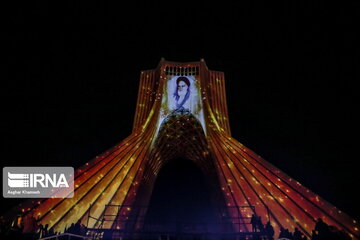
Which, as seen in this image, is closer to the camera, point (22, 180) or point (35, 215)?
point (35, 215)

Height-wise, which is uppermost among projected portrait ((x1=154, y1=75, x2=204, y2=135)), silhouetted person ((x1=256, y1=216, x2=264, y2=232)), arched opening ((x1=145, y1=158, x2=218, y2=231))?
projected portrait ((x1=154, y1=75, x2=204, y2=135))

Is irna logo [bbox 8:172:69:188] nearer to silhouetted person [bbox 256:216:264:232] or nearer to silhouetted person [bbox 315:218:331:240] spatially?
silhouetted person [bbox 256:216:264:232]

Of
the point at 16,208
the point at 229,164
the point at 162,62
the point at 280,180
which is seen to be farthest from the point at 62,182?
the point at 162,62

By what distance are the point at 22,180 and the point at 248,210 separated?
7.17m

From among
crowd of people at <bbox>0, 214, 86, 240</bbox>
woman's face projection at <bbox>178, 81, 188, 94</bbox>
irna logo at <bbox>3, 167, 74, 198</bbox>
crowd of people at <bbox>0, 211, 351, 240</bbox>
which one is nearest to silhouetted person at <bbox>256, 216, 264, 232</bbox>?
crowd of people at <bbox>0, 211, 351, 240</bbox>

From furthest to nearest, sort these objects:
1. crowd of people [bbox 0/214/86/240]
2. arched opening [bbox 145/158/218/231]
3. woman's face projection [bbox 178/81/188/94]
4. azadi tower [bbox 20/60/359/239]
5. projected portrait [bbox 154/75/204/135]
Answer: arched opening [bbox 145/158/218/231] → woman's face projection [bbox 178/81/188/94] → projected portrait [bbox 154/75/204/135] → azadi tower [bbox 20/60/359/239] → crowd of people [bbox 0/214/86/240]

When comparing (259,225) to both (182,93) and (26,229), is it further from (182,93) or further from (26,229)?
(182,93)

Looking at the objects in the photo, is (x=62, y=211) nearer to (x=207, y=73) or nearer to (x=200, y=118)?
(x=200, y=118)

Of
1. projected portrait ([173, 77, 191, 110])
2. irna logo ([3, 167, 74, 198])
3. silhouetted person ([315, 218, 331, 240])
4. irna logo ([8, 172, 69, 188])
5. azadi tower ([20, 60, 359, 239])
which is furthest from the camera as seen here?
projected portrait ([173, 77, 191, 110])

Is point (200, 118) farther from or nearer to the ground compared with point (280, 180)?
farther from the ground

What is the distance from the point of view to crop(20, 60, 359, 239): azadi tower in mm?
6832

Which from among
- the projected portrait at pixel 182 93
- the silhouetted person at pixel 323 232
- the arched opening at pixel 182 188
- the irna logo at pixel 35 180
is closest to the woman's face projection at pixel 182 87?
the projected portrait at pixel 182 93

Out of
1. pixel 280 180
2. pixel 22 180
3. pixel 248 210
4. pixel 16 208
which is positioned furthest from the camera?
pixel 248 210

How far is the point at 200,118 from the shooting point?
39.0 ft
